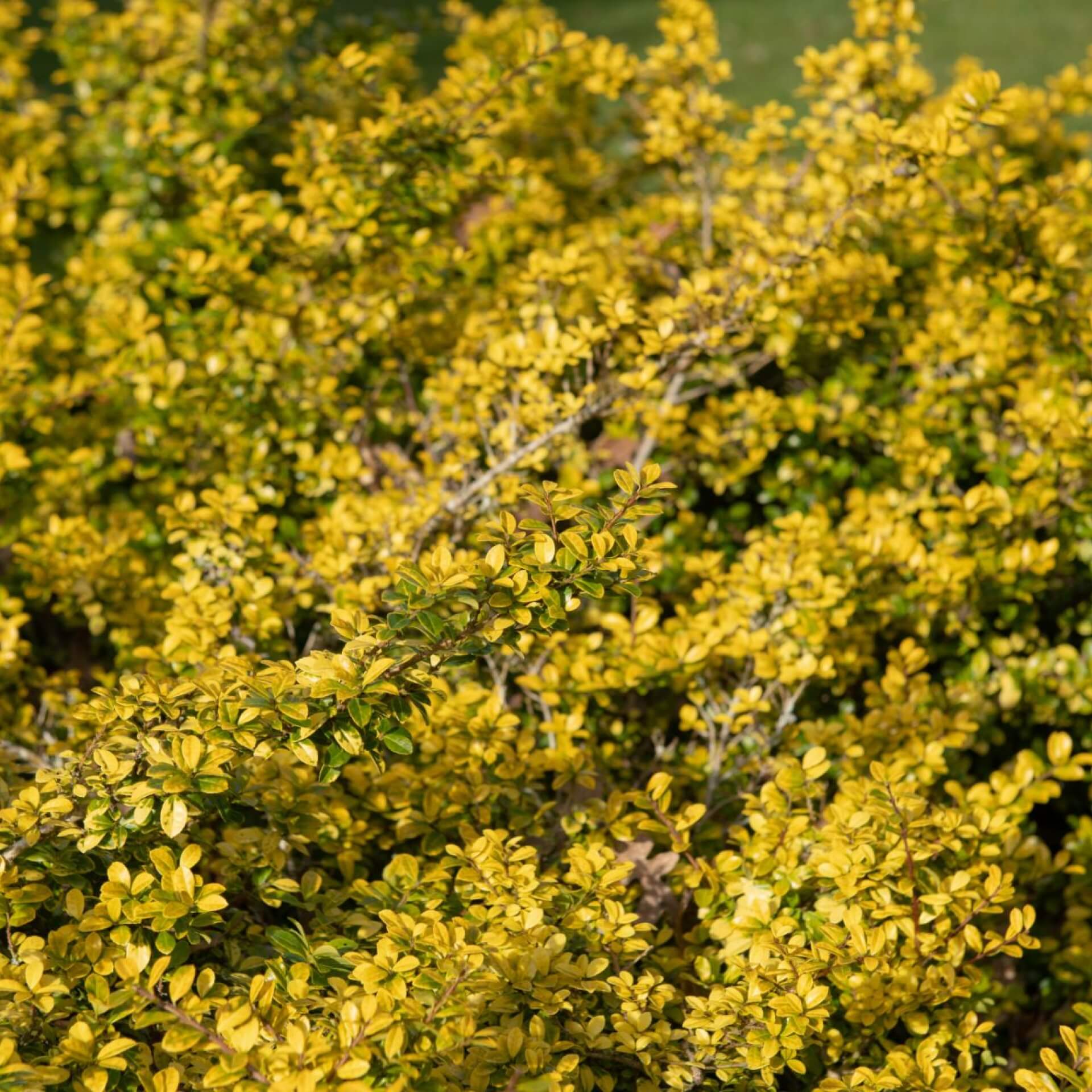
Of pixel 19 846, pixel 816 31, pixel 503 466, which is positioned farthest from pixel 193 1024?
pixel 816 31

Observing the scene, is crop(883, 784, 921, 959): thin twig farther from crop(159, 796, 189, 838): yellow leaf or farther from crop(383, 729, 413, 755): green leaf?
crop(159, 796, 189, 838): yellow leaf

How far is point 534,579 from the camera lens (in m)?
1.94

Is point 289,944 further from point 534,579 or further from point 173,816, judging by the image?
point 534,579

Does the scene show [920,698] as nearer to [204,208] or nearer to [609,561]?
[609,561]

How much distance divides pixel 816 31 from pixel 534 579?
37.8 ft

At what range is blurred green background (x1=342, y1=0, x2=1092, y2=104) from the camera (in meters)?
10.9

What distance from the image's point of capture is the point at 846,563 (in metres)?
2.95

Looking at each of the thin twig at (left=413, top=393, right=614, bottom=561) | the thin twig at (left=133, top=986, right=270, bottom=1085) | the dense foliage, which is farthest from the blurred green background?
the thin twig at (left=133, top=986, right=270, bottom=1085)

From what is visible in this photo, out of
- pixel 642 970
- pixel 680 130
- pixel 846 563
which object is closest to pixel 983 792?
pixel 846 563

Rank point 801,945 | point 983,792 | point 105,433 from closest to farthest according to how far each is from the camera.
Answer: point 801,945 → point 983,792 → point 105,433

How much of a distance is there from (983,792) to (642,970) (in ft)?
2.83

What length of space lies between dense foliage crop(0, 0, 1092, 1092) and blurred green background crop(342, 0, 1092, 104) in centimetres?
682

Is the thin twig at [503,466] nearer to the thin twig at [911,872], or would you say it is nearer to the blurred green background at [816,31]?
the thin twig at [911,872]

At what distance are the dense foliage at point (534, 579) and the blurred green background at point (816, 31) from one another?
682 centimetres
